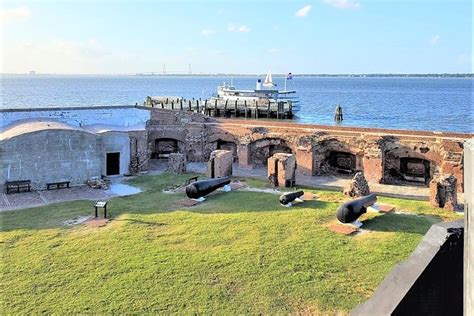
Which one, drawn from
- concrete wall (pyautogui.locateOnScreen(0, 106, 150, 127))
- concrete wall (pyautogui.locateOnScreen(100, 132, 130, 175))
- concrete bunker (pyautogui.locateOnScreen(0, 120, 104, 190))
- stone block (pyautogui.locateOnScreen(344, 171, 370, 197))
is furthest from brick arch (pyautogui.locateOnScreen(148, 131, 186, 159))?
stone block (pyautogui.locateOnScreen(344, 171, 370, 197))

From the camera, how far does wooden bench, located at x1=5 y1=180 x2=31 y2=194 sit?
58.6ft

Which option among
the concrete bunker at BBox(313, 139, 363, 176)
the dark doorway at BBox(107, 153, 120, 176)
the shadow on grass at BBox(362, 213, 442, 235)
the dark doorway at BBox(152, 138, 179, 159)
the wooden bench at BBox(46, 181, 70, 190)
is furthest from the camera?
the dark doorway at BBox(152, 138, 179, 159)

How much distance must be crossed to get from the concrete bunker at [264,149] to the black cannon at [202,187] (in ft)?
21.4

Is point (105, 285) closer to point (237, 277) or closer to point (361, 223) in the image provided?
point (237, 277)

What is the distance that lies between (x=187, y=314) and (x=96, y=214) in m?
6.80

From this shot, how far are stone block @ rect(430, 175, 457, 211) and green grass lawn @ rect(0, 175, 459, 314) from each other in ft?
1.44

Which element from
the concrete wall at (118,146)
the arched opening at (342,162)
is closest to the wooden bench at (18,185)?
the concrete wall at (118,146)

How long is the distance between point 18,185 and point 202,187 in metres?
7.23

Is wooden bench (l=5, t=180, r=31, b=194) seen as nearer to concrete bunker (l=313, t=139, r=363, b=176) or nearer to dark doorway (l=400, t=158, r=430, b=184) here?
concrete bunker (l=313, t=139, r=363, b=176)

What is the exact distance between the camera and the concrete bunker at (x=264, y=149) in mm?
23281

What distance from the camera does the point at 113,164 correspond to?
21031 mm

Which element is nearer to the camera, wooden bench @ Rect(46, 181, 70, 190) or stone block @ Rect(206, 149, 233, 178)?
wooden bench @ Rect(46, 181, 70, 190)

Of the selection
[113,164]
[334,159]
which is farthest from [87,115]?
[334,159]

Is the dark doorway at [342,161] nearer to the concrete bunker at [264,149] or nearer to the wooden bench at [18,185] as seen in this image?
the concrete bunker at [264,149]
